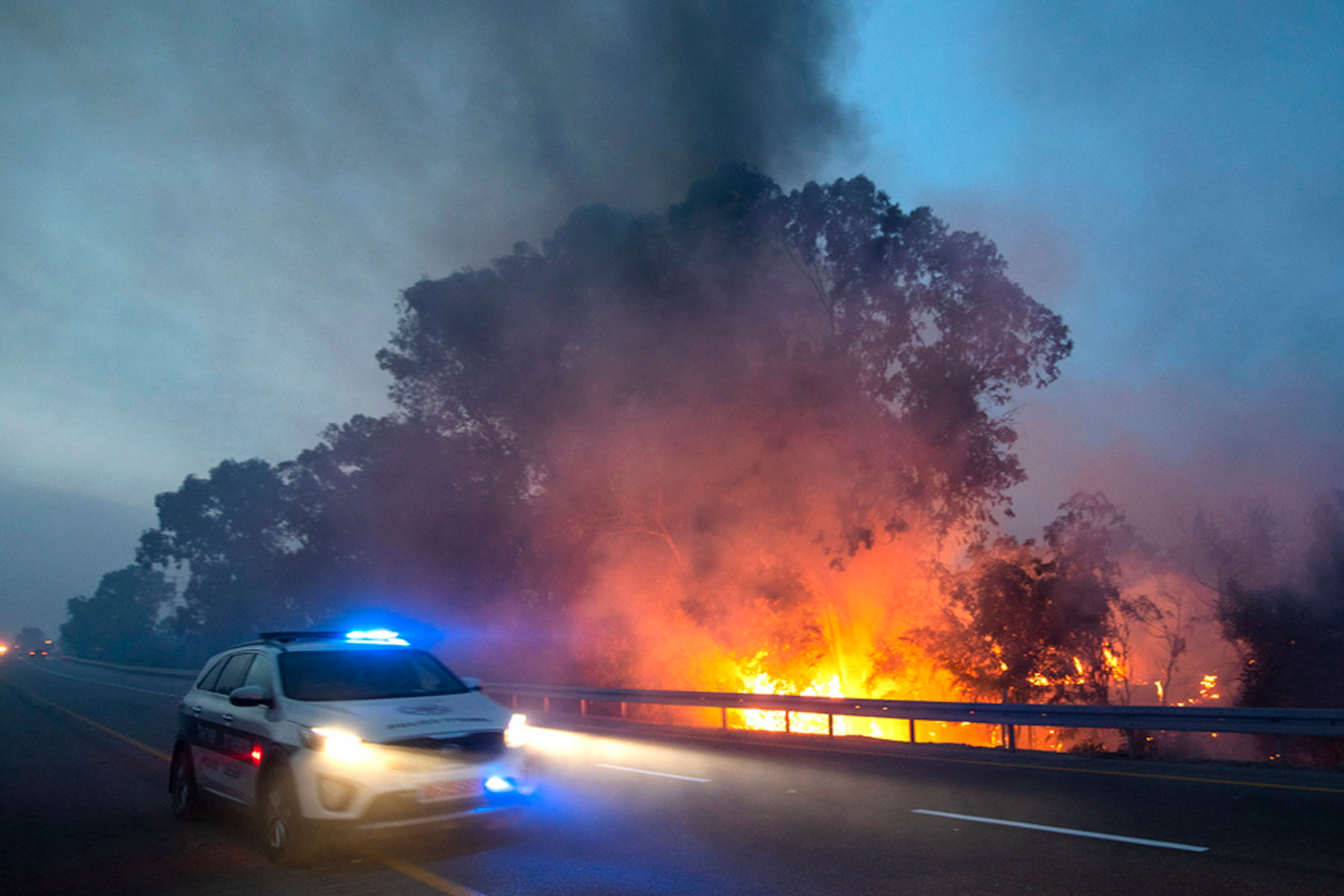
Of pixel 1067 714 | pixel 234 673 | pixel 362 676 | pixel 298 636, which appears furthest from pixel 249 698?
pixel 1067 714

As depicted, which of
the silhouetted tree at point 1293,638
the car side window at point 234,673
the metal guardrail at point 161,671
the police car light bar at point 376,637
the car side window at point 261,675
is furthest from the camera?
Answer: the metal guardrail at point 161,671

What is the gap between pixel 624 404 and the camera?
28.2m

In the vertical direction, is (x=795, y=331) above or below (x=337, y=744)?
above

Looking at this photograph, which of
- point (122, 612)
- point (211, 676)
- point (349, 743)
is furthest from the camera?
point (122, 612)

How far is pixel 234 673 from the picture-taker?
27.8 ft

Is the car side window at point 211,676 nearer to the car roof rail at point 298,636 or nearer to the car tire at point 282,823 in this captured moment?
the car roof rail at point 298,636

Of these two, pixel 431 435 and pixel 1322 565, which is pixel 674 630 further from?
pixel 1322 565

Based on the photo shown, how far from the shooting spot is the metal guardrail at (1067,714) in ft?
35.2

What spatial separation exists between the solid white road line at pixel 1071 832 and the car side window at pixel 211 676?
6548mm

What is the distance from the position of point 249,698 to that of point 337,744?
42.7 inches

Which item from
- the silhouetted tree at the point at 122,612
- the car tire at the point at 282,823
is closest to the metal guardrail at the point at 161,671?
the car tire at the point at 282,823

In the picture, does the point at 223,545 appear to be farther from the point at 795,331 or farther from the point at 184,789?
the point at 184,789

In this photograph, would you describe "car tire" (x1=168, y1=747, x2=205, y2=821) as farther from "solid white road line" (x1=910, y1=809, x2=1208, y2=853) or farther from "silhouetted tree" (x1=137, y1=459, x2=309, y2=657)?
"silhouetted tree" (x1=137, y1=459, x2=309, y2=657)

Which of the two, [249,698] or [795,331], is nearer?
[249,698]
